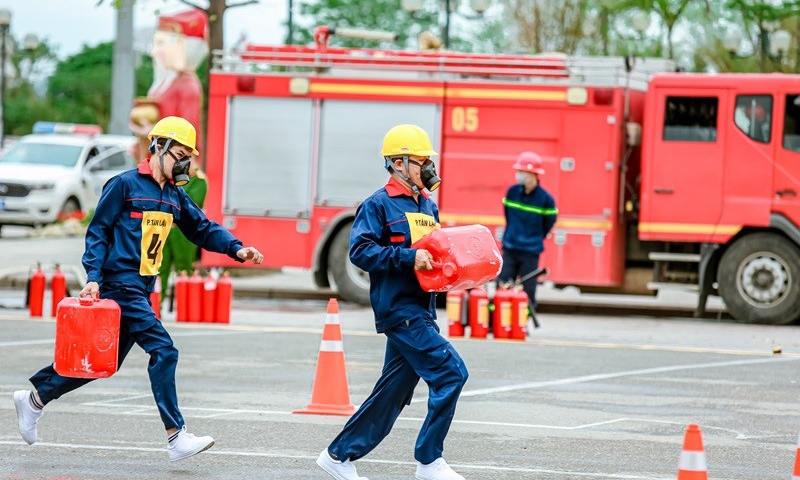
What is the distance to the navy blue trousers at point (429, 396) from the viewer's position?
26.1ft

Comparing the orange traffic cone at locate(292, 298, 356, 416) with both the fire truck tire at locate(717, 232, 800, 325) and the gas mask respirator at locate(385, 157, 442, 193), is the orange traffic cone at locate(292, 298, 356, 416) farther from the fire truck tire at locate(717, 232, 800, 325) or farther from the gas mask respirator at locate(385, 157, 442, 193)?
the fire truck tire at locate(717, 232, 800, 325)

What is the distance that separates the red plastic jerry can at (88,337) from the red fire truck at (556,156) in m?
12.0

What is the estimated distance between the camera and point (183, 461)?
885cm

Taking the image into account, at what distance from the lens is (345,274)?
20.6 metres

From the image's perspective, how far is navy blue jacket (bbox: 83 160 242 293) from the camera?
868 cm

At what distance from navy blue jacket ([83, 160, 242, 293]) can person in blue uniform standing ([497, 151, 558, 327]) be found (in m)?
8.61

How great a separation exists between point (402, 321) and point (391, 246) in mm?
363

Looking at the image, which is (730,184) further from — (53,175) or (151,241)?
(53,175)

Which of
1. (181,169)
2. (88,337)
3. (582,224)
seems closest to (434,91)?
(582,224)

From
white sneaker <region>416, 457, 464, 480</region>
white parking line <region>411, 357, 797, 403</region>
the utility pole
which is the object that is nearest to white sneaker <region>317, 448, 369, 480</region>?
white sneaker <region>416, 457, 464, 480</region>

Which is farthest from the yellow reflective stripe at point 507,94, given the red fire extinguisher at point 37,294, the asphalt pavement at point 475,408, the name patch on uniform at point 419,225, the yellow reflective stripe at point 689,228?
the name patch on uniform at point 419,225

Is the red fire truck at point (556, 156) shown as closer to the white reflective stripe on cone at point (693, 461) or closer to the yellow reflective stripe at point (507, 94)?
the yellow reflective stripe at point (507, 94)

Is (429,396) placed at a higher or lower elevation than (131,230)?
lower

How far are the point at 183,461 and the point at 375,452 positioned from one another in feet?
3.57
